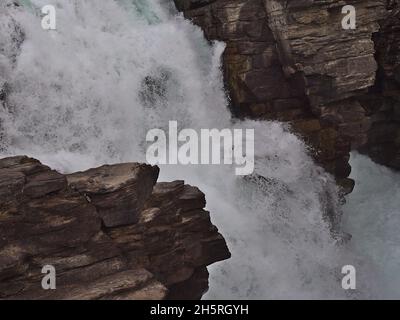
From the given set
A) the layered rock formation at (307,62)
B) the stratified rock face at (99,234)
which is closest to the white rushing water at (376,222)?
the layered rock formation at (307,62)

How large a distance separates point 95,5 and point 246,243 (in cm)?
813

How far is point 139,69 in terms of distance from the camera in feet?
51.6

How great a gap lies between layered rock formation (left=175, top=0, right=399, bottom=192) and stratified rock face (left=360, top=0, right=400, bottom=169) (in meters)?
0.04

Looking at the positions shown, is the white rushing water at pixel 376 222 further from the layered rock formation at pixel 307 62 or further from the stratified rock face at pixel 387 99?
the layered rock formation at pixel 307 62

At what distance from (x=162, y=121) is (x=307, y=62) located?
Result: 4474 millimetres

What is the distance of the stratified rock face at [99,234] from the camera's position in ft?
28.5

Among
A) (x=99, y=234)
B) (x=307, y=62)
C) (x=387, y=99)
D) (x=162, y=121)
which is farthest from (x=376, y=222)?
(x=99, y=234)

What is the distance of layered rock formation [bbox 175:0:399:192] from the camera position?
15711 millimetres

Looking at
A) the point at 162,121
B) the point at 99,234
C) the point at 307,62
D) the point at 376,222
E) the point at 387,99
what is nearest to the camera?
the point at 99,234

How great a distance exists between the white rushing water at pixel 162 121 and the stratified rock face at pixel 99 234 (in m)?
2.25

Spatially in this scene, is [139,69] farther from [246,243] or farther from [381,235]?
[381,235]

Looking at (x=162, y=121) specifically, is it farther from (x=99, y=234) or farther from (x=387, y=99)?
(x=387, y=99)

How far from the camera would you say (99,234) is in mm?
9516
